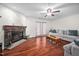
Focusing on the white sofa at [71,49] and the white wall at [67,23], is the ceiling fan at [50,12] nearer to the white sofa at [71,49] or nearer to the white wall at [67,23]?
the white wall at [67,23]

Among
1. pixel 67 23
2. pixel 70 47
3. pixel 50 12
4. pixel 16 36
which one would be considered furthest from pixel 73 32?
pixel 16 36

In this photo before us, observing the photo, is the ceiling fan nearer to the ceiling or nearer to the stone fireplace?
the ceiling

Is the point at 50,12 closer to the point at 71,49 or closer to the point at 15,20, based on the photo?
the point at 15,20

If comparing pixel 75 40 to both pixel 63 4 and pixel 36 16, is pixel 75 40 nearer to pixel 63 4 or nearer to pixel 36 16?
pixel 63 4

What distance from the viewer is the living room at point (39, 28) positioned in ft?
9.02

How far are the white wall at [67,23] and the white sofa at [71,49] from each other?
1.29 feet

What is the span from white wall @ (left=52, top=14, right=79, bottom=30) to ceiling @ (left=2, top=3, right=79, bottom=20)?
8cm

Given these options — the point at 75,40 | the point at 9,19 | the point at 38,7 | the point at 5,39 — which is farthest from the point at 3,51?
the point at 75,40

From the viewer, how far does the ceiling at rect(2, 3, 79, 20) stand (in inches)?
109

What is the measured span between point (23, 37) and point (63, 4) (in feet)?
3.89

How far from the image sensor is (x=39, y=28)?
295cm

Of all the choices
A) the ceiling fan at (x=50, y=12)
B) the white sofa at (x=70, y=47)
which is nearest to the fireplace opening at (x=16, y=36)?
the ceiling fan at (x=50, y=12)

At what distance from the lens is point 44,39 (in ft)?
9.52

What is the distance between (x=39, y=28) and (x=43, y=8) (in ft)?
1.57
